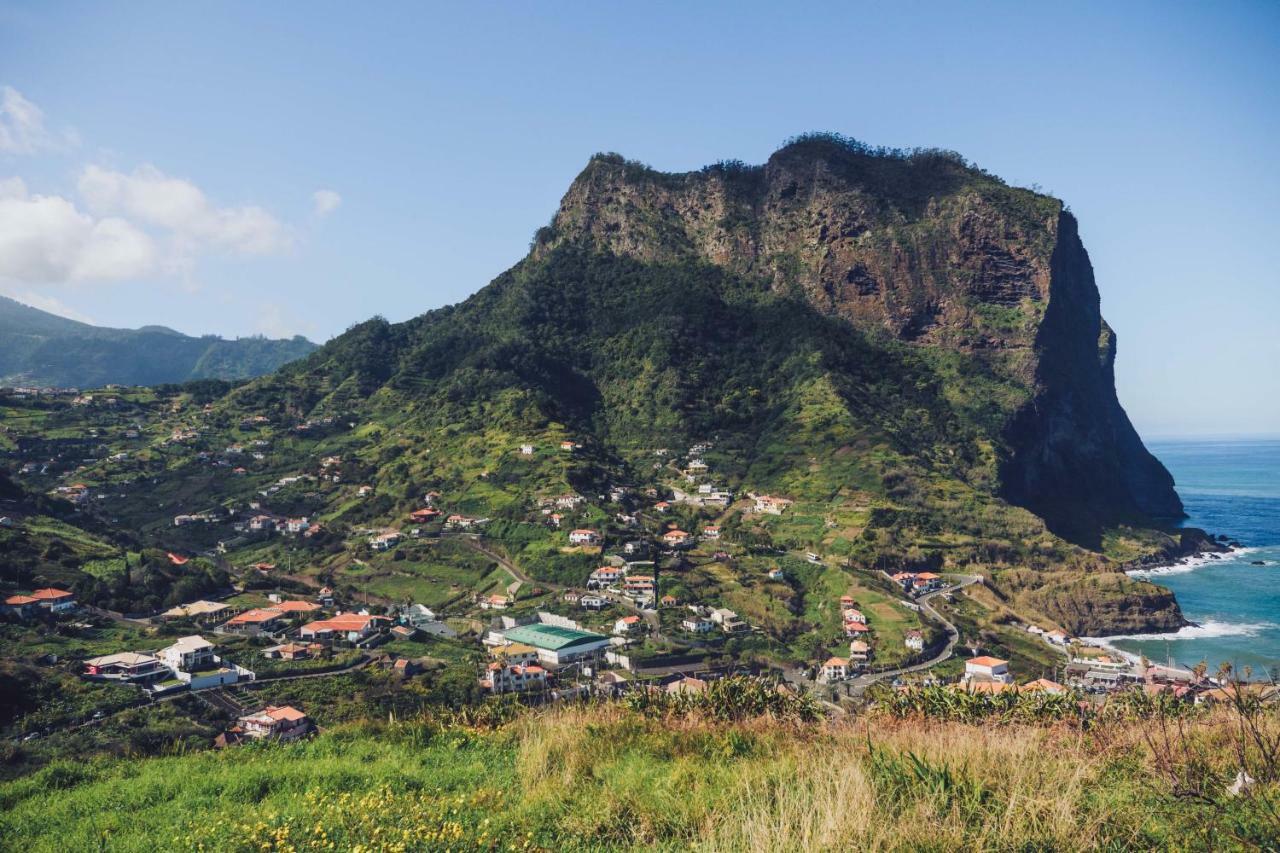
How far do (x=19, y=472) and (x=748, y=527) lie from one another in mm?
79430

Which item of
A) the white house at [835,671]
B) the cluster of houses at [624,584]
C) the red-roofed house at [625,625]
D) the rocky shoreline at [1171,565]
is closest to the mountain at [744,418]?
the rocky shoreline at [1171,565]

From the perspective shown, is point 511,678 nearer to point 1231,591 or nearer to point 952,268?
point 1231,591

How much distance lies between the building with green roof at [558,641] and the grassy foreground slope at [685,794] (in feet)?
102

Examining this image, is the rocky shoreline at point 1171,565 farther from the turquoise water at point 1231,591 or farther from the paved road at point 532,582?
the paved road at point 532,582

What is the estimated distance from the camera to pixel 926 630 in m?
41.8

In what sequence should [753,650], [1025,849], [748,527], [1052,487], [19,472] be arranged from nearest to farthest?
[1025,849] < [753,650] < [748,527] < [19,472] < [1052,487]

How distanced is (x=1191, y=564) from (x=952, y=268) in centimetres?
4956

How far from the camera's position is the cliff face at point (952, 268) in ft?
305

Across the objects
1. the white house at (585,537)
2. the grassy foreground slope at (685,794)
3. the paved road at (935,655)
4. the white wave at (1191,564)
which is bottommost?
the white wave at (1191,564)

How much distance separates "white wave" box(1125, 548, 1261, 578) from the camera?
66625 mm

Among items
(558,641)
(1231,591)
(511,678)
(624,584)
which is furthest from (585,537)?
(1231,591)

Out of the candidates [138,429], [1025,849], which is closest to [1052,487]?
[1025,849]

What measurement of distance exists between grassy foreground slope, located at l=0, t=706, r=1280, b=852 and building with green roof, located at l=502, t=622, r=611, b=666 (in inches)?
1220

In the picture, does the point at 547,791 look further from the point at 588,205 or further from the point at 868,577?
the point at 588,205
